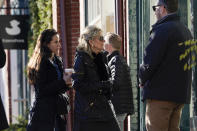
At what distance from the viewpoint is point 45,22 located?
60.8 feet

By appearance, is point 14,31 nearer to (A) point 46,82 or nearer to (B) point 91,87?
(A) point 46,82

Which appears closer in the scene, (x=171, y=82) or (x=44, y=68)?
(x=171, y=82)

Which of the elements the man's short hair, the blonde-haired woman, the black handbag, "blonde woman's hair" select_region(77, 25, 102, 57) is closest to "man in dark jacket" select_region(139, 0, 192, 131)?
the man's short hair

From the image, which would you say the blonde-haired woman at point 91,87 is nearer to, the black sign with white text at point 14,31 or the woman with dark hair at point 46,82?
the woman with dark hair at point 46,82

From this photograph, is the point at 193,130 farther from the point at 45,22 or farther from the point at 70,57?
the point at 45,22

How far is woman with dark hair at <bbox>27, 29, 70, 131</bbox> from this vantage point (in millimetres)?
10250

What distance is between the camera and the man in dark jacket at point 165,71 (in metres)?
8.71

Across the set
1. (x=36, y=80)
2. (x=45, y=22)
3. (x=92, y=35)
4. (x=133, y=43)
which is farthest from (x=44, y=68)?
(x=45, y=22)

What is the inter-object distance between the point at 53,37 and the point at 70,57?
273 inches

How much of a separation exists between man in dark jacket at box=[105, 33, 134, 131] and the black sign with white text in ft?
28.4

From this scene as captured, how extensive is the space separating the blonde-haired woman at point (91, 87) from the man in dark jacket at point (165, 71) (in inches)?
23.5

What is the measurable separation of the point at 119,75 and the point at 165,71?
6.19 feet

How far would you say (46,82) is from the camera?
10.3 metres

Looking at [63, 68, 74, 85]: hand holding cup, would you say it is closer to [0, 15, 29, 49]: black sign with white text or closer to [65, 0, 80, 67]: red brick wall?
[65, 0, 80, 67]: red brick wall
